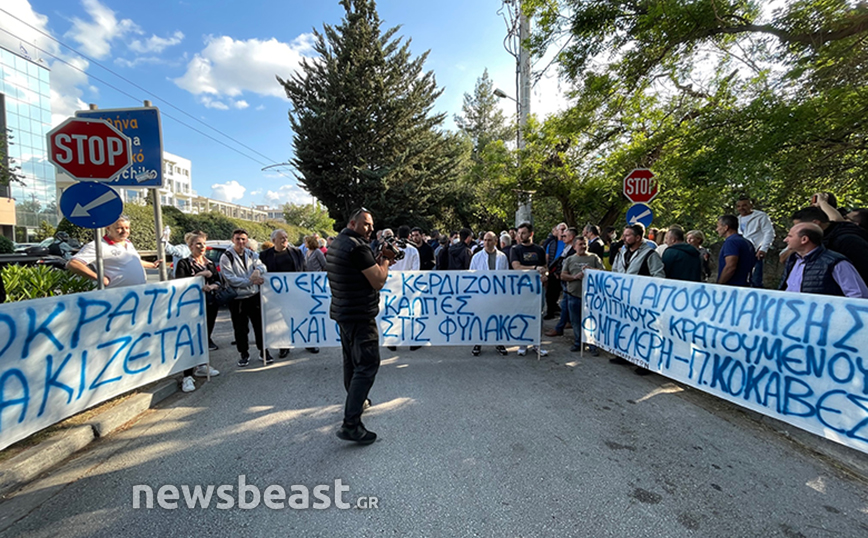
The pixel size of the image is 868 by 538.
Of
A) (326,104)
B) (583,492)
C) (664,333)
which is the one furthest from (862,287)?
(326,104)

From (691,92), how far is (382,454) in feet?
30.0

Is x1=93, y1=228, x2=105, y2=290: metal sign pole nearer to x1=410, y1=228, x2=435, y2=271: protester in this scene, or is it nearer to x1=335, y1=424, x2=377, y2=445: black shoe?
x1=335, y1=424, x2=377, y2=445: black shoe

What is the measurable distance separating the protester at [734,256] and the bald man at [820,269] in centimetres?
153

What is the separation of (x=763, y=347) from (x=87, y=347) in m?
6.08

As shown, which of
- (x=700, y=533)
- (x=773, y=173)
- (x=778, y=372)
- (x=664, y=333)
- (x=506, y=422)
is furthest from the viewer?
(x=773, y=173)

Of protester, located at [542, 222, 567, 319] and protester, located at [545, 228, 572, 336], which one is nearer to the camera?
protester, located at [545, 228, 572, 336]

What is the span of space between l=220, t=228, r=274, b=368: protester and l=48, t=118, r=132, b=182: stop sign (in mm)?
1528

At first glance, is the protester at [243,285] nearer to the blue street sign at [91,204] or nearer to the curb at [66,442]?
the curb at [66,442]

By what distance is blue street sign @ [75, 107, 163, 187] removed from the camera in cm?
503

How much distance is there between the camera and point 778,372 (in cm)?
332

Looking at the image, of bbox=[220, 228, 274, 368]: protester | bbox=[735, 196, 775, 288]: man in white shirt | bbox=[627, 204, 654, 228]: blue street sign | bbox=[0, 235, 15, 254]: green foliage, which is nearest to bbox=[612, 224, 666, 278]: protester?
bbox=[627, 204, 654, 228]: blue street sign

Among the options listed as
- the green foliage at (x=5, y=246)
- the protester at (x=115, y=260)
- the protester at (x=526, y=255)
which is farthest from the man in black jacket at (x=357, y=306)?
the green foliage at (x=5, y=246)

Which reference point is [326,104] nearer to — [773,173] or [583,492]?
[773,173]

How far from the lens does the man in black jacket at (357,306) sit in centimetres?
324
